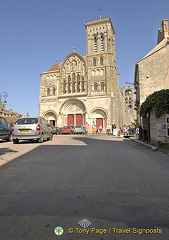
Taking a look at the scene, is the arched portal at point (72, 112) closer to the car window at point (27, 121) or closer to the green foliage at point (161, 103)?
the car window at point (27, 121)

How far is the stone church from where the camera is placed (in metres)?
30.2

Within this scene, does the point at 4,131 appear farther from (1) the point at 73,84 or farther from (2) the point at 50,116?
(1) the point at 73,84

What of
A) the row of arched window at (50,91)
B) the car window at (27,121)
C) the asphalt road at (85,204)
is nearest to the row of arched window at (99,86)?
the row of arched window at (50,91)

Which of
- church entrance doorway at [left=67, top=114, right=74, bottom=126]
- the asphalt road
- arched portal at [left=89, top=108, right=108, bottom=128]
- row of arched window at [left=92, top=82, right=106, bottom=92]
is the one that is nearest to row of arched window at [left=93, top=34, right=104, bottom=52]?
row of arched window at [left=92, top=82, right=106, bottom=92]

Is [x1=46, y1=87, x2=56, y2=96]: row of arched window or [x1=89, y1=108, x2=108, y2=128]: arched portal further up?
[x1=46, y1=87, x2=56, y2=96]: row of arched window

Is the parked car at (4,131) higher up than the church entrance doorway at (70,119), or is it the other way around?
the church entrance doorway at (70,119)

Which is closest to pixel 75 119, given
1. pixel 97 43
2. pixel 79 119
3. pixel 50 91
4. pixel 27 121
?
pixel 79 119

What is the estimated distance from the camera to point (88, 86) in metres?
31.5

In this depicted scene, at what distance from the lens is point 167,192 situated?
245 centimetres

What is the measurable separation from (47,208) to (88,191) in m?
0.73

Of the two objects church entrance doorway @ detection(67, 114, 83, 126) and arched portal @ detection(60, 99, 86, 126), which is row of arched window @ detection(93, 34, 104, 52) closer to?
arched portal @ detection(60, 99, 86, 126)

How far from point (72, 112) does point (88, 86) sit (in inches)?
241

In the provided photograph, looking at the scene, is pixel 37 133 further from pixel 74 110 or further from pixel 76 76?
pixel 76 76

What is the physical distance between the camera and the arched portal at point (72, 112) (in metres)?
32.1
